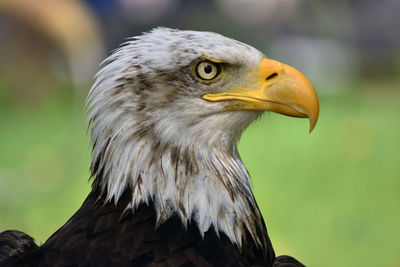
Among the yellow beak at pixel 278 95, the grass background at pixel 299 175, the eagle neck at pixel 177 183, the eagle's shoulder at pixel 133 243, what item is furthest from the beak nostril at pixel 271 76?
the grass background at pixel 299 175

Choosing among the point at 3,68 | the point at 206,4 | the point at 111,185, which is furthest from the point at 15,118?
the point at 111,185

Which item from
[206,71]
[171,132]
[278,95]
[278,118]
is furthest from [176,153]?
[278,118]

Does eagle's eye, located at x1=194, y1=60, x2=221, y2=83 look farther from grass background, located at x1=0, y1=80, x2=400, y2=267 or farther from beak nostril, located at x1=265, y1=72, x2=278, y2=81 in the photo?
Answer: grass background, located at x1=0, y1=80, x2=400, y2=267

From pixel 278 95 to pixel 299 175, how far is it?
4080 millimetres

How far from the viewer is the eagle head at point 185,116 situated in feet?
7.91

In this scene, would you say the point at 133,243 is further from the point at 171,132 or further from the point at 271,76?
the point at 271,76

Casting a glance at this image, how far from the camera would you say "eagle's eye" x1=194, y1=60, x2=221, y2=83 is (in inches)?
98.0

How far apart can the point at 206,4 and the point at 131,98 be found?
8249 mm

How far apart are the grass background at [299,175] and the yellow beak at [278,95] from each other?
2761 millimetres

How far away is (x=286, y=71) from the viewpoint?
2.54 meters

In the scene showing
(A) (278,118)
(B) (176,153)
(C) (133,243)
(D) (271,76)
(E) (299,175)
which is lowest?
(E) (299,175)

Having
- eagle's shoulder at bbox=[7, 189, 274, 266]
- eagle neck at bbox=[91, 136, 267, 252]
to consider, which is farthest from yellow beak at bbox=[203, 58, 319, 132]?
eagle's shoulder at bbox=[7, 189, 274, 266]

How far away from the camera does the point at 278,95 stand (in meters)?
2.51

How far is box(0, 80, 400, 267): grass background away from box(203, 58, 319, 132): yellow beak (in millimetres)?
2761
